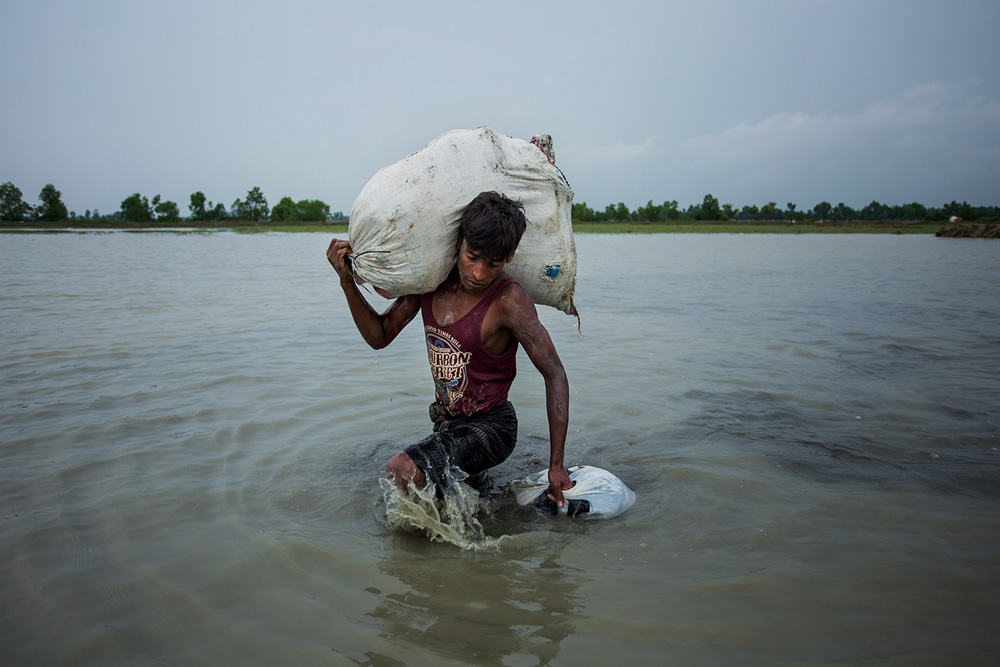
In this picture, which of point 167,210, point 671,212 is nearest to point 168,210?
point 167,210

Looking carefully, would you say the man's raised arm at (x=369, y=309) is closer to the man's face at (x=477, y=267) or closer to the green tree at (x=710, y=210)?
the man's face at (x=477, y=267)

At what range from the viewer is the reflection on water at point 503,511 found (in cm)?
197

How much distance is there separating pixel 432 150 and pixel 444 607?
5.82ft

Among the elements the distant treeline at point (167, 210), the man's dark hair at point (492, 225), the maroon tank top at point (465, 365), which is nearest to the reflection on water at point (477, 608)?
the maroon tank top at point (465, 365)

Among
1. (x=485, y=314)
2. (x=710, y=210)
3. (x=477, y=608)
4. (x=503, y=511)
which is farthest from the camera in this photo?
(x=710, y=210)

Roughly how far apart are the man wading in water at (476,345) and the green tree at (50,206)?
272 feet

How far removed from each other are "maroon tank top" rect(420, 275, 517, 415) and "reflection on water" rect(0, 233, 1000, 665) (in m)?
0.54

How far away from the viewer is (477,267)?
2.54 metres

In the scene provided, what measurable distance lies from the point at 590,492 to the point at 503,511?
0.42 meters

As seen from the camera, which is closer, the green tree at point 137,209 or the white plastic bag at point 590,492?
the white plastic bag at point 590,492

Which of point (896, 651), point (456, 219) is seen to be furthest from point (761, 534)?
point (456, 219)

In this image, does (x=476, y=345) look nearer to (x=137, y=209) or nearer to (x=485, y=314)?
(x=485, y=314)

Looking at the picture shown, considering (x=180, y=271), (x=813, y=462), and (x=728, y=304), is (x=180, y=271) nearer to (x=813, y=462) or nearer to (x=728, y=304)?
(x=728, y=304)

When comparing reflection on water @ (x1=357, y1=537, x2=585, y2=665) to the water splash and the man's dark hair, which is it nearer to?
the water splash
